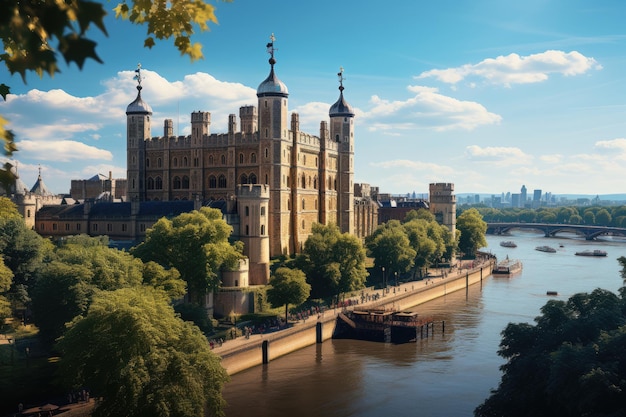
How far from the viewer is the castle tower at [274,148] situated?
6919cm

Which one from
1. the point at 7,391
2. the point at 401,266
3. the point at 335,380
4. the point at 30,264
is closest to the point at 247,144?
the point at 401,266

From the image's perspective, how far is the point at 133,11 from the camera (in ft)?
26.7

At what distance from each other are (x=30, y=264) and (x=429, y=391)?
30.2 meters

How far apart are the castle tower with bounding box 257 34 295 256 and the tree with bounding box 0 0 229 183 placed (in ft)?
201

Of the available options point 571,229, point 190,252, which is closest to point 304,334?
point 190,252

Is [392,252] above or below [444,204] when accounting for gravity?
below

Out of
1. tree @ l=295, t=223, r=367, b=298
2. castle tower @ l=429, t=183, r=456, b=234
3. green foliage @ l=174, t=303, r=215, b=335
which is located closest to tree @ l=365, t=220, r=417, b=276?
tree @ l=295, t=223, r=367, b=298

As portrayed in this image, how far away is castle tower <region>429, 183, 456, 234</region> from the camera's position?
112m

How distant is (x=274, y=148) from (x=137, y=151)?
19225 millimetres

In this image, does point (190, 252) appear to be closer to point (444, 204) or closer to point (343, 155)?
point (343, 155)

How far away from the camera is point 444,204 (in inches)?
4456

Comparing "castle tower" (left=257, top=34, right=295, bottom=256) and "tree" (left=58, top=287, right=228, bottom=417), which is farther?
"castle tower" (left=257, top=34, right=295, bottom=256)

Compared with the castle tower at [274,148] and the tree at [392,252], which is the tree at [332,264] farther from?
the tree at [392,252]

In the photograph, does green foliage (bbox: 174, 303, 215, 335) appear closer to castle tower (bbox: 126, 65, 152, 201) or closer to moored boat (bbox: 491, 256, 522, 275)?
castle tower (bbox: 126, 65, 152, 201)
